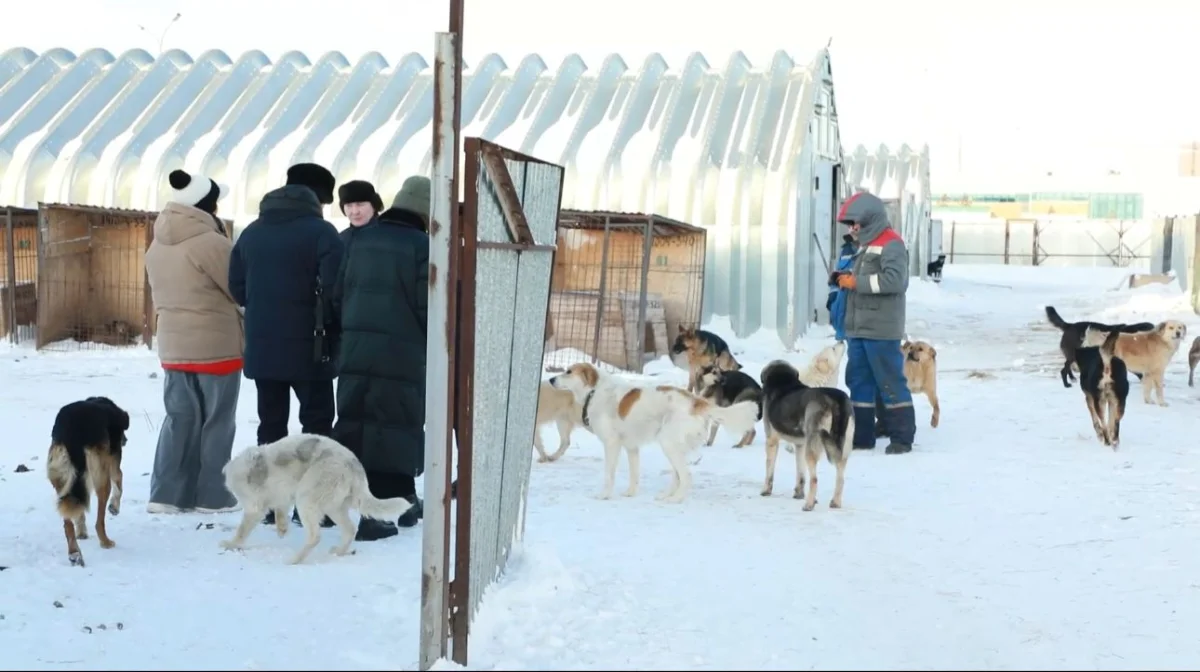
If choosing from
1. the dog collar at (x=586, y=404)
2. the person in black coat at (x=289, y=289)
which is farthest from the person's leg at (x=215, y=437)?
the dog collar at (x=586, y=404)

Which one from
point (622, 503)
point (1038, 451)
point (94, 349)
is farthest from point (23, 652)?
point (94, 349)

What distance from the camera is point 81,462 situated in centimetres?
581

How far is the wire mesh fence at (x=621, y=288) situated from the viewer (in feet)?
50.7

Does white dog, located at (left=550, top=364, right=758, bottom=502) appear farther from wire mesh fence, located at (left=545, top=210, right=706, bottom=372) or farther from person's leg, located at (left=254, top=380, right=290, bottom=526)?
wire mesh fence, located at (left=545, top=210, right=706, bottom=372)

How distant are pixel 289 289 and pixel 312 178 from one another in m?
0.67

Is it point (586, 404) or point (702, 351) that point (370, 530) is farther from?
point (702, 351)

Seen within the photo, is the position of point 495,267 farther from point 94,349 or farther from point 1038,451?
point 94,349

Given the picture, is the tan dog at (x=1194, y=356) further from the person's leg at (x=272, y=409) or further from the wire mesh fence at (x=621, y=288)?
the person's leg at (x=272, y=409)

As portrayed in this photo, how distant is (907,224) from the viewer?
124 feet

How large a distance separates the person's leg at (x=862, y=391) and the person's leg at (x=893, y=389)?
0.08m

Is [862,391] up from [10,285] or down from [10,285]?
down

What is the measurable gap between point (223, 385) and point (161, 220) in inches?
36.7

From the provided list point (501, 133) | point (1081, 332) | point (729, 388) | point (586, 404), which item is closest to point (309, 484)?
point (586, 404)

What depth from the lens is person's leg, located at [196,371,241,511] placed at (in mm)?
6648
